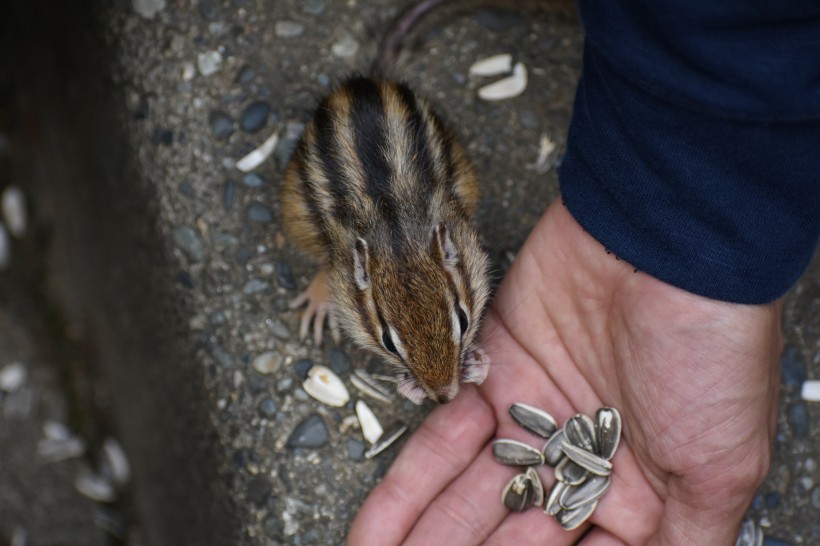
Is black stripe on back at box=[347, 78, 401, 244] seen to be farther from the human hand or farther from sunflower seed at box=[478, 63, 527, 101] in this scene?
sunflower seed at box=[478, 63, 527, 101]

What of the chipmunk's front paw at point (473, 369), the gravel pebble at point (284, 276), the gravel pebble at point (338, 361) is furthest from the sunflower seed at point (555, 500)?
the gravel pebble at point (284, 276)

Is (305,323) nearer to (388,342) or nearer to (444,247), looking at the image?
(388,342)

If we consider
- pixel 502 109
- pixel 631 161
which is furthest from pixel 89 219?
pixel 631 161

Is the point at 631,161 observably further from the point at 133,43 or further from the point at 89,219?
the point at 89,219

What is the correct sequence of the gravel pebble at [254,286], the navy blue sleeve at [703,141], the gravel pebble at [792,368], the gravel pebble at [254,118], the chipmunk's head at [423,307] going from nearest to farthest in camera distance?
the navy blue sleeve at [703,141] < the chipmunk's head at [423,307] < the gravel pebble at [792,368] < the gravel pebble at [254,286] < the gravel pebble at [254,118]

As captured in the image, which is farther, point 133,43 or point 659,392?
point 133,43

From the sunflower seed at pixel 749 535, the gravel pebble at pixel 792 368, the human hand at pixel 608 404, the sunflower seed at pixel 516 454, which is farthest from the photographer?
the gravel pebble at pixel 792 368

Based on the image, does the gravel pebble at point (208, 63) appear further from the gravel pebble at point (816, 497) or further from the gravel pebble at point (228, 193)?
the gravel pebble at point (816, 497)
